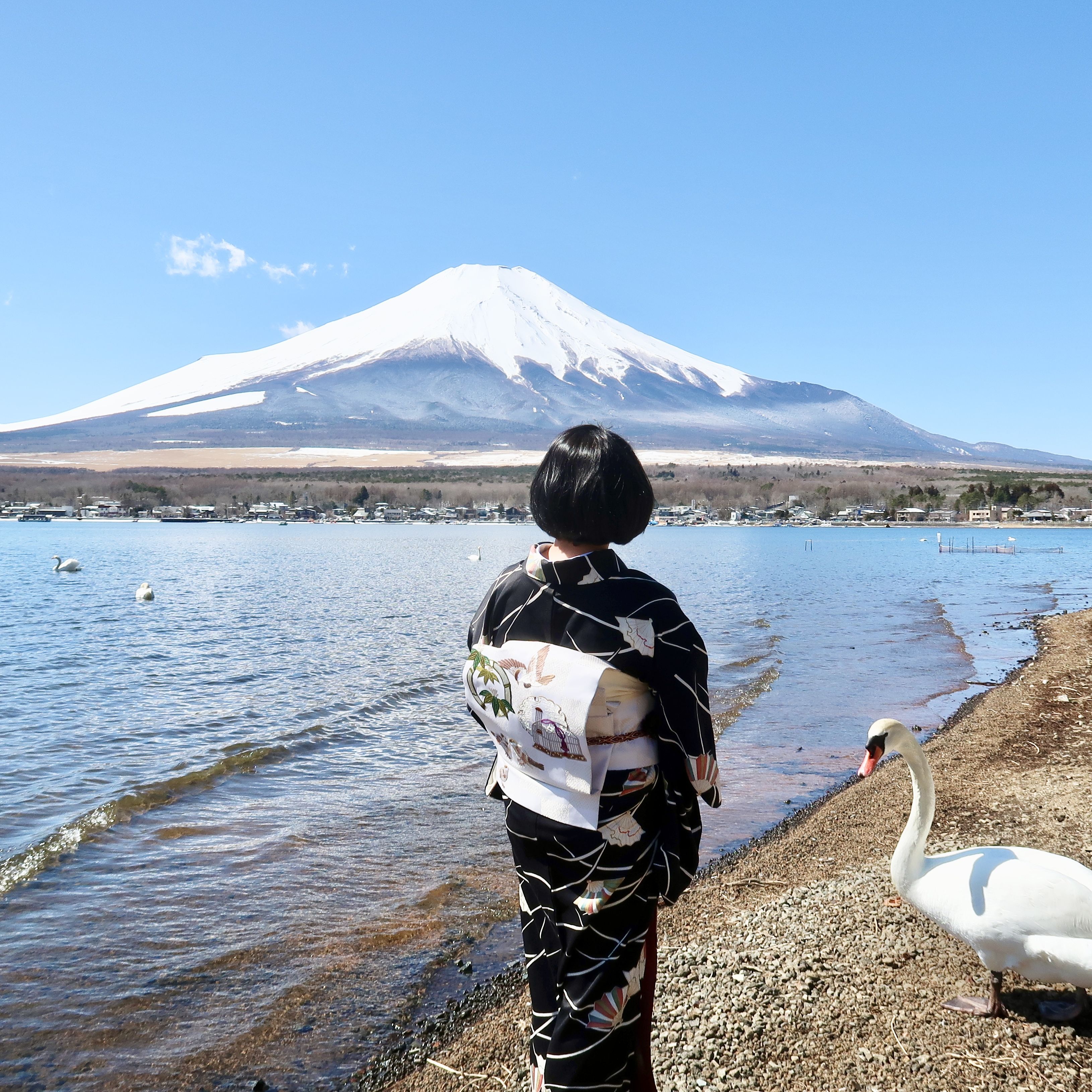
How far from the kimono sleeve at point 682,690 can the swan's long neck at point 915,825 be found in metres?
2.46

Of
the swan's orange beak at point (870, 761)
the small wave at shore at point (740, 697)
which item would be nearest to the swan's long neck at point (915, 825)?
the swan's orange beak at point (870, 761)

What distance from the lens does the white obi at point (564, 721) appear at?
2.38 m

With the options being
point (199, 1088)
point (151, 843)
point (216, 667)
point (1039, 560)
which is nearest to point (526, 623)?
point (199, 1088)

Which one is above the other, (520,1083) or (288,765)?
(520,1083)

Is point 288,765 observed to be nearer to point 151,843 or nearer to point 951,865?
point 151,843

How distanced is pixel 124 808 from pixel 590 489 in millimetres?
9142

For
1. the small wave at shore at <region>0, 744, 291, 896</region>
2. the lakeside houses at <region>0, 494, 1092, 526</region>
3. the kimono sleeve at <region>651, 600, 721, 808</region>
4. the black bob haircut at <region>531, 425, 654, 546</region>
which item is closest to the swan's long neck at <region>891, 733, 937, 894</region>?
the kimono sleeve at <region>651, 600, 721, 808</region>

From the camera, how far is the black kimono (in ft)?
7.94

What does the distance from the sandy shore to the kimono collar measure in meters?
2.53

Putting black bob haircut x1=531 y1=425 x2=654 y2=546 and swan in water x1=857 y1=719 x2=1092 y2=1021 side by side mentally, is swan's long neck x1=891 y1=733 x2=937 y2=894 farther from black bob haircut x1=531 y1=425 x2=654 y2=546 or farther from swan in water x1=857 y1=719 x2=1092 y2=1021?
black bob haircut x1=531 y1=425 x2=654 y2=546

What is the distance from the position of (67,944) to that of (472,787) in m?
4.65

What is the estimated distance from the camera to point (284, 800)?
9.99m

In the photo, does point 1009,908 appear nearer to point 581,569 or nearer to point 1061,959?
point 1061,959

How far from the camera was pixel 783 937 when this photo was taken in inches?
196
